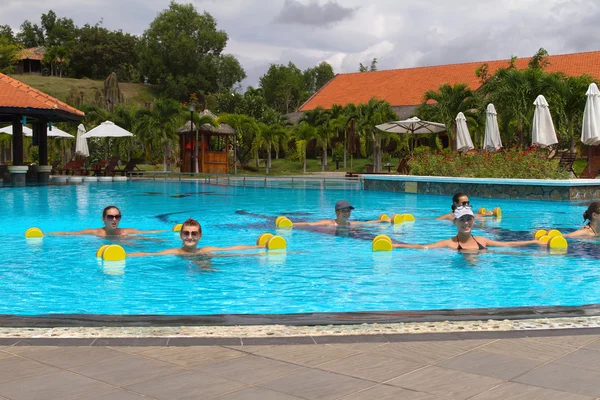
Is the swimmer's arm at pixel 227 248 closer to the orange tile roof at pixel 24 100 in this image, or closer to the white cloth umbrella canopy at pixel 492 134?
the white cloth umbrella canopy at pixel 492 134

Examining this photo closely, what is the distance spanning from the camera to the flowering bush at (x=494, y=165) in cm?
2050

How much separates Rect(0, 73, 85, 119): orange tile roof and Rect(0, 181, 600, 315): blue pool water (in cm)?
1219

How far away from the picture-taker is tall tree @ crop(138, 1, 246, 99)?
79.5m

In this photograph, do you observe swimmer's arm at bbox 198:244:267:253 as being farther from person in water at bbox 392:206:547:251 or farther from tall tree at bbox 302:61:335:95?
tall tree at bbox 302:61:335:95

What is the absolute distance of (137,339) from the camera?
4.25 m

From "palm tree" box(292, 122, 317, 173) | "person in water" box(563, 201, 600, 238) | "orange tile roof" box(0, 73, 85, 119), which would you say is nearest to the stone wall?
"person in water" box(563, 201, 600, 238)

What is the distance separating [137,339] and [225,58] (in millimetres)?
82409

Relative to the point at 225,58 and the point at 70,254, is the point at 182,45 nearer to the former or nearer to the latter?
the point at 225,58

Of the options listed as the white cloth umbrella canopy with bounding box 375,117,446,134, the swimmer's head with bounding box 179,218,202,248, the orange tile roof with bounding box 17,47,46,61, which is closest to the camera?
the swimmer's head with bounding box 179,218,202,248

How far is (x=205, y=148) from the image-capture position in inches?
1547

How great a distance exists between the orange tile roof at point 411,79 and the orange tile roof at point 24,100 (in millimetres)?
26972

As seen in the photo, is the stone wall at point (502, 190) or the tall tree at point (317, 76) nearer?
the stone wall at point (502, 190)

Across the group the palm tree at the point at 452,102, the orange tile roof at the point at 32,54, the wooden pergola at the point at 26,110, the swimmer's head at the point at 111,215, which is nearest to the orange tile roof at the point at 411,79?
the palm tree at the point at 452,102

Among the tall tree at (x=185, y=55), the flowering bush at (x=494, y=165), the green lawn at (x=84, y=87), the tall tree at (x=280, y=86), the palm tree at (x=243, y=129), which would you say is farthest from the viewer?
the tall tree at (x=185, y=55)
